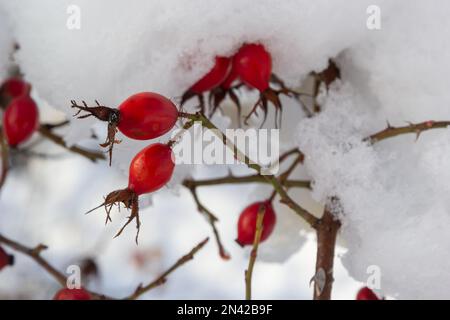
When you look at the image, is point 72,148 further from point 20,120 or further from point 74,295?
point 74,295

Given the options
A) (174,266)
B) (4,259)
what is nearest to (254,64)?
(174,266)

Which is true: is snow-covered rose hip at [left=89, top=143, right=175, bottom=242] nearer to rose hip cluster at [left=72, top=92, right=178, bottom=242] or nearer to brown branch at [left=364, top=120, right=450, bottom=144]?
rose hip cluster at [left=72, top=92, right=178, bottom=242]

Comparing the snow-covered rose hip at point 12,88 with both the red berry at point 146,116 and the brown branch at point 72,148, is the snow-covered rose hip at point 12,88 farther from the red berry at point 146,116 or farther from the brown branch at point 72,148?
the red berry at point 146,116

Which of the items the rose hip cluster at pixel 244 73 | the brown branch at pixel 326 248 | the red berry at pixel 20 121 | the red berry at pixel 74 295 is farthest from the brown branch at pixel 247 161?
the red berry at pixel 20 121

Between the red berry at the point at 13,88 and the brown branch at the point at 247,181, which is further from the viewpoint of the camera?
the red berry at the point at 13,88

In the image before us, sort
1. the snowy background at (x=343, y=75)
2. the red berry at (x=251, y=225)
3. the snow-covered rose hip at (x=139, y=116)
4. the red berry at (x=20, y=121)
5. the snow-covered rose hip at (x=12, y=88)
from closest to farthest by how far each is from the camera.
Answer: the snow-covered rose hip at (x=139, y=116) < the snowy background at (x=343, y=75) < the red berry at (x=251, y=225) < the red berry at (x=20, y=121) < the snow-covered rose hip at (x=12, y=88)

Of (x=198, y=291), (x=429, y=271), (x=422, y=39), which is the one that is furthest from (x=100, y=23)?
(x=198, y=291)
